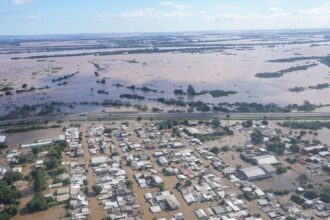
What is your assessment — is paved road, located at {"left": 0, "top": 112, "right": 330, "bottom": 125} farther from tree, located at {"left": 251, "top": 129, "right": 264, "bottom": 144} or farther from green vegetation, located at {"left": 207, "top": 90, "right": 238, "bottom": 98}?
green vegetation, located at {"left": 207, "top": 90, "right": 238, "bottom": 98}

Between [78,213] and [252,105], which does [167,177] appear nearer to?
[78,213]

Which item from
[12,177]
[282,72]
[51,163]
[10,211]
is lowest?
[282,72]

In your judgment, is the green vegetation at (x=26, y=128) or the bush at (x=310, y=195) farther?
the green vegetation at (x=26, y=128)

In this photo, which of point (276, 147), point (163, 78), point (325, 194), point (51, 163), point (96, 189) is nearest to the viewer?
point (325, 194)

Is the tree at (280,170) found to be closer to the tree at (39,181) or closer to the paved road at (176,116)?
the paved road at (176,116)

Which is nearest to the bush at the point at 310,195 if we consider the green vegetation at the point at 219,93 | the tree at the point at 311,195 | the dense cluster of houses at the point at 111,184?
the tree at the point at 311,195

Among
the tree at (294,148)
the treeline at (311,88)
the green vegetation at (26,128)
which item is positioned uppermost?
the tree at (294,148)

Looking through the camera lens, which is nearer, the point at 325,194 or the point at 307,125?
the point at 325,194

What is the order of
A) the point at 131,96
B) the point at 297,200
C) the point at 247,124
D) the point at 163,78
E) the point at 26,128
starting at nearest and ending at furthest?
1. the point at 297,200
2. the point at 247,124
3. the point at 26,128
4. the point at 131,96
5. the point at 163,78

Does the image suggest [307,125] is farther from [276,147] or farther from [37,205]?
[37,205]

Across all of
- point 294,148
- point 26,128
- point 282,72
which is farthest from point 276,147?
point 282,72

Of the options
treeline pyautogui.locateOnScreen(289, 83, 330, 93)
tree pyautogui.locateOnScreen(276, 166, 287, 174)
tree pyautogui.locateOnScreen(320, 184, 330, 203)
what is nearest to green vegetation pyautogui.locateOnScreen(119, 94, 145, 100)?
treeline pyautogui.locateOnScreen(289, 83, 330, 93)
